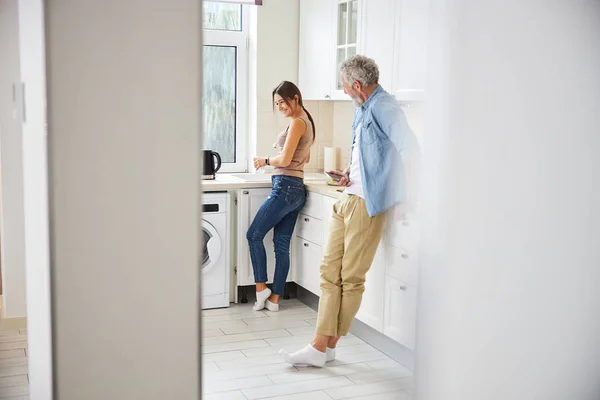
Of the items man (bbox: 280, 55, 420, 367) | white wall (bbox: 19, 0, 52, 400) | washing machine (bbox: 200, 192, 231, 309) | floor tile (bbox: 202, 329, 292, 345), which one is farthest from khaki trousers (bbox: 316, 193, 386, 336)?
white wall (bbox: 19, 0, 52, 400)

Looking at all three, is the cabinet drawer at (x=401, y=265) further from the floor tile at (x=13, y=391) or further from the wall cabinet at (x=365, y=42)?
the floor tile at (x=13, y=391)

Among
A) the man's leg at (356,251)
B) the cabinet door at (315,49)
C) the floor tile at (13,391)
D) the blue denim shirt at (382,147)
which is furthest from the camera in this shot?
the cabinet door at (315,49)

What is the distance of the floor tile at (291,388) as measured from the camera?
192 centimetres

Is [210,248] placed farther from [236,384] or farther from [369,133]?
[369,133]

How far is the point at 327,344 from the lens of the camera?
223cm

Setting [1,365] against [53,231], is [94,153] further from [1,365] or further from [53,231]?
[1,365]

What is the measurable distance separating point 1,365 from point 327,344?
3.38 ft

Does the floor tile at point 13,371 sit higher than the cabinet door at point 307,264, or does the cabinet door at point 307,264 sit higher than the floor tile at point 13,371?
the cabinet door at point 307,264

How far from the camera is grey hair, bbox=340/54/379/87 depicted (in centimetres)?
204

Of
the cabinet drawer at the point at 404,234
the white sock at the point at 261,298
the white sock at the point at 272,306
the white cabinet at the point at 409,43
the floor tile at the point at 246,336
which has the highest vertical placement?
the white cabinet at the point at 409,43

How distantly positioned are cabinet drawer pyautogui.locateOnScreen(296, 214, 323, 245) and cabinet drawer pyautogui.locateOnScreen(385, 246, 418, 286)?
1.65 feet

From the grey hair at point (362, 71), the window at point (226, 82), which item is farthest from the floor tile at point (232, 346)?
the window at point (226, 82)

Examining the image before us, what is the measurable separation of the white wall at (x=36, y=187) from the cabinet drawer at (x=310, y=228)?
1.82 meters

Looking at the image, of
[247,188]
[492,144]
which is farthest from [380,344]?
[492,144]
